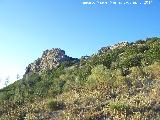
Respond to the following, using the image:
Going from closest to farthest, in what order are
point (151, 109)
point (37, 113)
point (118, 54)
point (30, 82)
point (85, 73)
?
point (151, 109) → point (37, 113) → point (85, 73) → point (118, 54) → point (30, 82)

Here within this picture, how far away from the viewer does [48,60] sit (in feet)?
230

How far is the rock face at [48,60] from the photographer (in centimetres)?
6762

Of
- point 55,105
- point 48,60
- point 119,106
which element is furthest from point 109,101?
point 48,60

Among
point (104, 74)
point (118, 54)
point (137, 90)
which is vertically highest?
point (118, 54)

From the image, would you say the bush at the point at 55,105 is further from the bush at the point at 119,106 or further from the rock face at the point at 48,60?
the rock face at the point at 48,60

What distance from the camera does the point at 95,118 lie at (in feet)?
68.9

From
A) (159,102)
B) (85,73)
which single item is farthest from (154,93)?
(85,73)

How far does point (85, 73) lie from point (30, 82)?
18.6 meters

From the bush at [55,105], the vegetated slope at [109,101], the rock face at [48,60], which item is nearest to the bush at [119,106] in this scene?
the vegetated slope at [109,101]

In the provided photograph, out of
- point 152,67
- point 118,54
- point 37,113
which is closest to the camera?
point 37,113

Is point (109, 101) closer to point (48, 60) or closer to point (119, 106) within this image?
point (119, 106)

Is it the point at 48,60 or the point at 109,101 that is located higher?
the point at 48,60

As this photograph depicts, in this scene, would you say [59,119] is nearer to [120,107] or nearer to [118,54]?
[120,107]

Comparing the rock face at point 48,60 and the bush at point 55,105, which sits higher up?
the rock face at point 48,60
